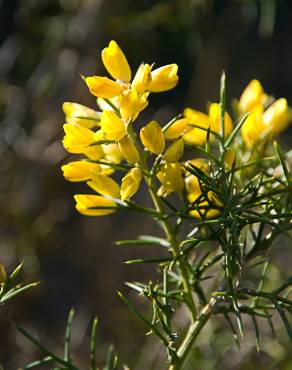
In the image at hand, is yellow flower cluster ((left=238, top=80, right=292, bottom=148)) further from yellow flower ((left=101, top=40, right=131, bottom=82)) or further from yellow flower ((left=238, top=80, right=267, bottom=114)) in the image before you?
yellow flower ((left=101, top=40, right=131, bottom=82))

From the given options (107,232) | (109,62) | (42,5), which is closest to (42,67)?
(42,5)

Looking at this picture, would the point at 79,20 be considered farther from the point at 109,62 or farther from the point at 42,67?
the point at 109,62

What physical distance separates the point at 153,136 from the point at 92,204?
0.12 m

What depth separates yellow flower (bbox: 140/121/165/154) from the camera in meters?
0.63

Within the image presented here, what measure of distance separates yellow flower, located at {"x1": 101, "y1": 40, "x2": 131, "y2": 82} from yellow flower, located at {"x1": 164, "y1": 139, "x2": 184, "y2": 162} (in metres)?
→ 0.09

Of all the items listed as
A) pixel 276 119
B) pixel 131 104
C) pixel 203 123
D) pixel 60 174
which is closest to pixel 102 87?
pixel 131 104

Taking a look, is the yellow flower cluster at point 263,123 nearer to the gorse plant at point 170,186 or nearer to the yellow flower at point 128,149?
the gorse plant at point 170,186

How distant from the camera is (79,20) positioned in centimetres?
180

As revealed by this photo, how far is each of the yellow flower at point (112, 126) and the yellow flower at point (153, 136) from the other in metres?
0.02

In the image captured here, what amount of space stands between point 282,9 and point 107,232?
49.0 inches

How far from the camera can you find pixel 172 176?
67 cm

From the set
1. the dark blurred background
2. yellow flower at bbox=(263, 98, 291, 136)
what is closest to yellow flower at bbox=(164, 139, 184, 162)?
yellow flower at bbox=(263, 98, 291, 136)

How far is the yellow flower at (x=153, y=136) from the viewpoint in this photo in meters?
0.63

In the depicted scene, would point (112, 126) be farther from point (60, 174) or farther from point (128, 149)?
point (60, 174)
